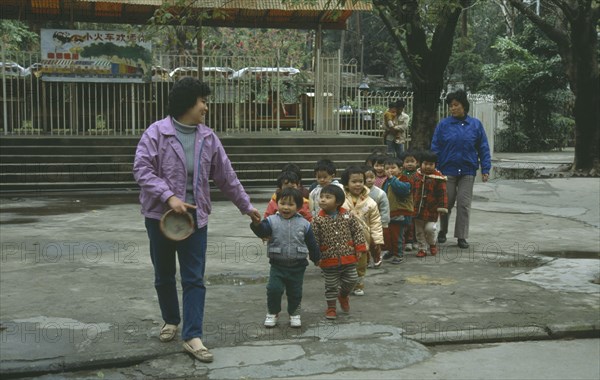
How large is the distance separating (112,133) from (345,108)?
6.30 meters

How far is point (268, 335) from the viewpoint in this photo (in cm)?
582

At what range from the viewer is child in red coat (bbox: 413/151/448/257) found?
29.2ft

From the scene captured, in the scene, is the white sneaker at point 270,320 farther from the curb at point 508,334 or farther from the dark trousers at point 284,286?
the curb at point 508,334

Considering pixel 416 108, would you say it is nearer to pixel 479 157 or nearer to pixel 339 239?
pixel 479 157

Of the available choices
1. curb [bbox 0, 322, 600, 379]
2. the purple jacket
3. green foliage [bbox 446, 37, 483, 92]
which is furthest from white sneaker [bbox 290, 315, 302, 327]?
green foliage [bbox 446, 37, 483, 92]

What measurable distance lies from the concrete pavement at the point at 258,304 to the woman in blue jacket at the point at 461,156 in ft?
1.62

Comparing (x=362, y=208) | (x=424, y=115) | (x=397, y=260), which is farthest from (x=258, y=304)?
(x=424, y=115)

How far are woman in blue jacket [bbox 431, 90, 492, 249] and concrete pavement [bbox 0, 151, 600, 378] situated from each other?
0.50 m

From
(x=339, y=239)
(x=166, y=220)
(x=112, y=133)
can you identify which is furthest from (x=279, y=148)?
(x=166, y=220)

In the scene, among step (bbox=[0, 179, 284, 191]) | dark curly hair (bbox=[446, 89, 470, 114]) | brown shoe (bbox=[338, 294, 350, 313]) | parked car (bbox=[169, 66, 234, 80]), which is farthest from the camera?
parked car (bbox=[169, 66, 234, 80])

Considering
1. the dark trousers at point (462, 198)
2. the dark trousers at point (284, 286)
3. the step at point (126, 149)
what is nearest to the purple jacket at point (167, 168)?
the dark trousers at point (284, 286)

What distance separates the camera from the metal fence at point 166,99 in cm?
1830

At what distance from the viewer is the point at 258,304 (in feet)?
22.0

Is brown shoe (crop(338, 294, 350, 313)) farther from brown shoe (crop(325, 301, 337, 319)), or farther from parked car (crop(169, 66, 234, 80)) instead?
parked car (crop(169, 66, 234, 80))
